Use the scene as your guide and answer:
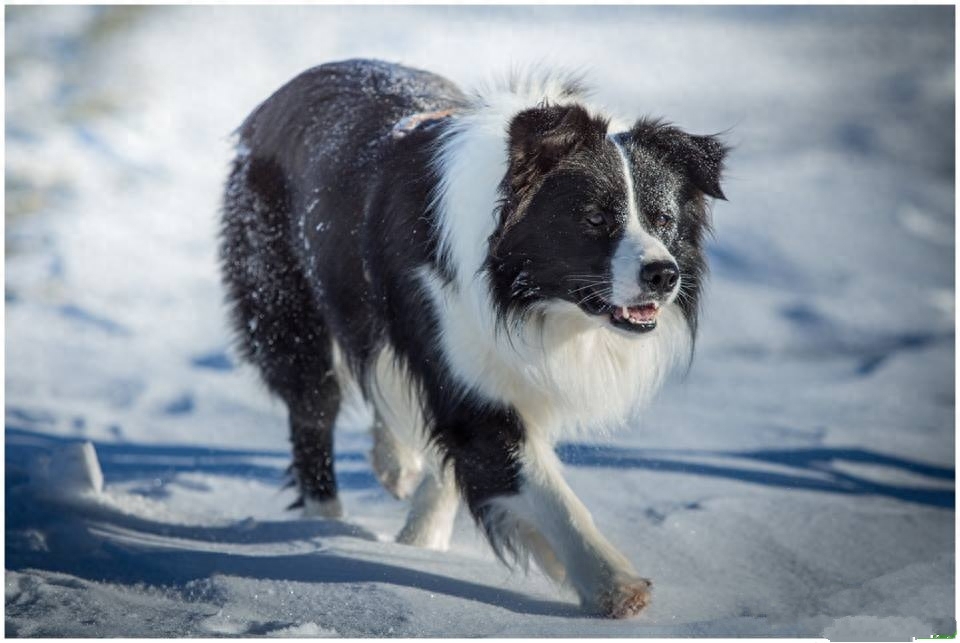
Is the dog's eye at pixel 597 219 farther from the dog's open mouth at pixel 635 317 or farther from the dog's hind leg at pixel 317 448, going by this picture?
the dog's hind leg at pixel 317 448

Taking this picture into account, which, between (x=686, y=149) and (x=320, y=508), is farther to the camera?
(x=320, y=508)

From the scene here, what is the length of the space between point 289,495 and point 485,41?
727 centimetres

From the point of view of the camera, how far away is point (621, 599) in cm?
329

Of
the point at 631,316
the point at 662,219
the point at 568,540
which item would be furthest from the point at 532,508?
the point at 662,219

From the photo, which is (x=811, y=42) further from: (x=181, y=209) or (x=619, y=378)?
(x=619, y=378)

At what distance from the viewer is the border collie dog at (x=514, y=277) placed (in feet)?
10.8

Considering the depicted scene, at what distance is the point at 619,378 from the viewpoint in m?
3.67

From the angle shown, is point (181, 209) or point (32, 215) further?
point (181, 209)

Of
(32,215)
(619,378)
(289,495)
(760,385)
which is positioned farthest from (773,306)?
(32,215)

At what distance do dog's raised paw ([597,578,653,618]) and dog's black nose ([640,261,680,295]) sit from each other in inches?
32.9

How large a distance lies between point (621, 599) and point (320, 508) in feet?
5.51

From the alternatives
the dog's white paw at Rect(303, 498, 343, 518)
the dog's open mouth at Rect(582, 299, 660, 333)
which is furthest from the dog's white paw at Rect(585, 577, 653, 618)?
the dog's white paw at Rect(303, 498, 343, 518)

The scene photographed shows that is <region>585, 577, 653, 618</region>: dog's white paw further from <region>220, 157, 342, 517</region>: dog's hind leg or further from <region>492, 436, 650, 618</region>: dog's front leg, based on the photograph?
<region>220, 157, 342, 517</region>: dog's hind leg

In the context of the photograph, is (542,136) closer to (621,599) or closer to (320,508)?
(621,599)
